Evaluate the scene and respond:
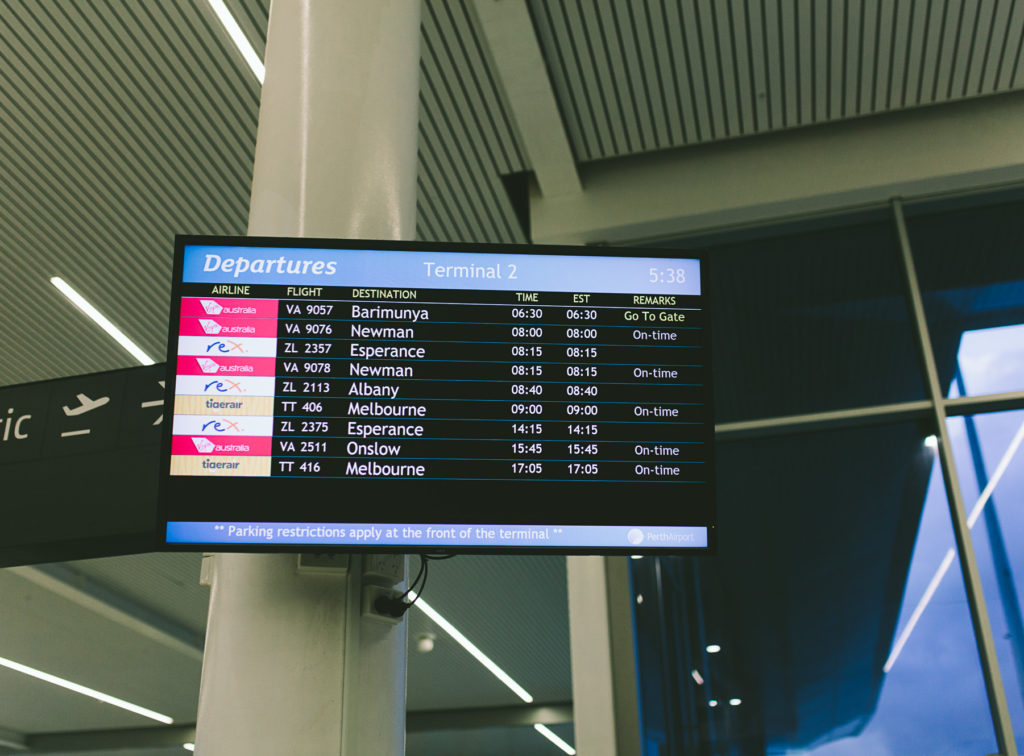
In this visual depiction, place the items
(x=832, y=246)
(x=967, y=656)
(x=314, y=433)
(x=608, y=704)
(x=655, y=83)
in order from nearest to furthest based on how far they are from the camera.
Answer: (x=314, y=433) < (x=967, y=656) < (x=608, y=704) < (x=655, y=83) < (x=832, y=246)

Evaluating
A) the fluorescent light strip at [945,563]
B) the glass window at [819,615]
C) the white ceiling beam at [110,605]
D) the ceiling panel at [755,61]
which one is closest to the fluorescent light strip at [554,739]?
the white ceiling beam at [110,605]

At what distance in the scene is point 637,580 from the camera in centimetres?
596

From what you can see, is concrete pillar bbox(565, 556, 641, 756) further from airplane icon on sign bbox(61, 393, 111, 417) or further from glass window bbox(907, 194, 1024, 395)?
airplane icon on sign bbox(61, 393, 111, 417)

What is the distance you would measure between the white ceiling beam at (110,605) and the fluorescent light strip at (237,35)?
7.94m

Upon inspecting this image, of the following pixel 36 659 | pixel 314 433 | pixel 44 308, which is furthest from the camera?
pixel 36 659

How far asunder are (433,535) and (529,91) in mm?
4311

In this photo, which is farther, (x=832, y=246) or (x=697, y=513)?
(x=832, y=246)

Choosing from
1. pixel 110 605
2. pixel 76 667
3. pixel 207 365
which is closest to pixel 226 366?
pixel 207 365

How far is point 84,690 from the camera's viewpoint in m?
17.1

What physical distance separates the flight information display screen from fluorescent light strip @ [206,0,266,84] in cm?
373

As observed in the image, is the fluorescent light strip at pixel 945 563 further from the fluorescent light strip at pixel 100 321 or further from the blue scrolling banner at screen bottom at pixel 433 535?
the fluorescent light strip at pixel 100 321

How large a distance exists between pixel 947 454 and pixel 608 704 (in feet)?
7.96

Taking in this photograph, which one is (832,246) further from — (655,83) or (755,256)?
(655,83)

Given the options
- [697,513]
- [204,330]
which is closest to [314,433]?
[204,330]
